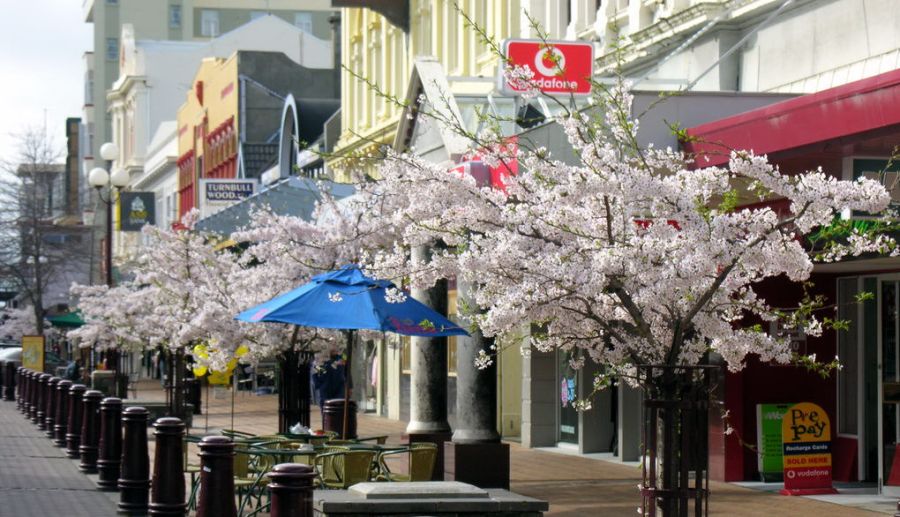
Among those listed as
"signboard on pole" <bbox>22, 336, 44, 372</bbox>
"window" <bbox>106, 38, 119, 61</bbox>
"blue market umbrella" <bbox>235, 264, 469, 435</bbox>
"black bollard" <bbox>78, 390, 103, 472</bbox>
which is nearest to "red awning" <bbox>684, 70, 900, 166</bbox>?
"blue market umbrella" <bbox>235, 264, 469, 435</bbox>

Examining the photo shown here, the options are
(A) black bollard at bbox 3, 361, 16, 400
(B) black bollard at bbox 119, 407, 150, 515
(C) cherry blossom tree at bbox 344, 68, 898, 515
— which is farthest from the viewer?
(A) black bollard at bbox 3, 361, 16, 400

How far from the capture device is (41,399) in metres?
30.0

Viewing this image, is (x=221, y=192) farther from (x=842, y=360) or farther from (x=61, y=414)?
(x=842, y=360)

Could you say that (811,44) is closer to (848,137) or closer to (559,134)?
(559,134)

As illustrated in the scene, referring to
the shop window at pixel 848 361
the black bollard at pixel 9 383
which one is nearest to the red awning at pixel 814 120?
the shop window at pixel 848 361

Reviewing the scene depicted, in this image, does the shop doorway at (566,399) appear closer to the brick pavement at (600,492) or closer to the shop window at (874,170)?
the brick pavement at (600,492)

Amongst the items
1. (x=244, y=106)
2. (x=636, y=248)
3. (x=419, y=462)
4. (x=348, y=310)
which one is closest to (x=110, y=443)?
(x=348, y=310)

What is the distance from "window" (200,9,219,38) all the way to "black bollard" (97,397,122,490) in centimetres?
8924

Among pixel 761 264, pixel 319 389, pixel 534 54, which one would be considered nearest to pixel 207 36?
pixel 319 389

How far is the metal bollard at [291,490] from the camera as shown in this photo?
369 inches

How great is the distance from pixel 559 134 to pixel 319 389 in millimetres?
20357

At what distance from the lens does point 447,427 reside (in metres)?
18.5

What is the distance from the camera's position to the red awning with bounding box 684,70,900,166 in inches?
524

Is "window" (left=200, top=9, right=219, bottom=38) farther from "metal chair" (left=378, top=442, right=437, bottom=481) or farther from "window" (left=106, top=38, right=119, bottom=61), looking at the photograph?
"metal chair" (left=378, top=442, right=437, bottom=481)
